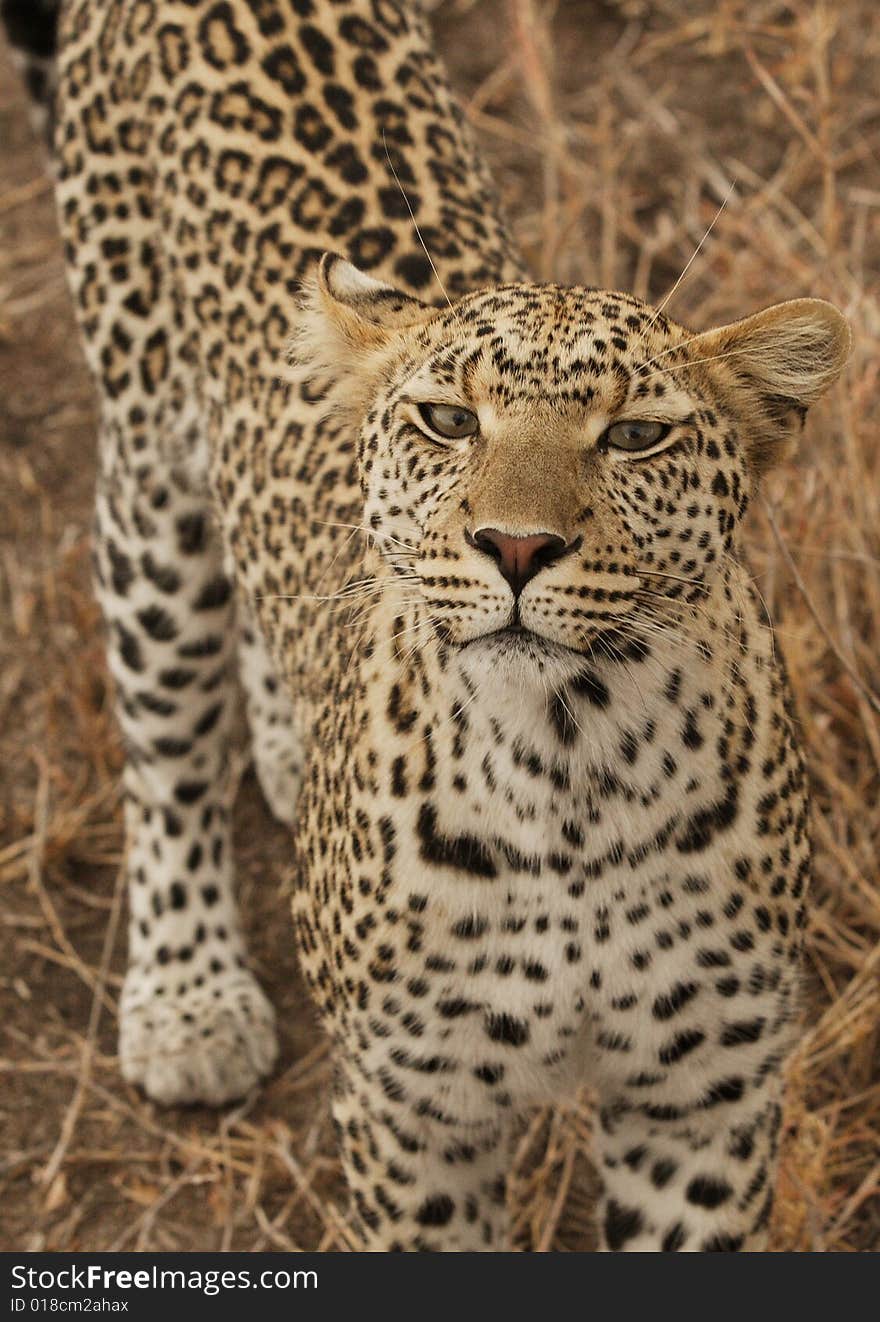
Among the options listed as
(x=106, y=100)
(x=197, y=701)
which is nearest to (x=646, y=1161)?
(x=197, y=701)

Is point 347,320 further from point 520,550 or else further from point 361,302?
point 520,550

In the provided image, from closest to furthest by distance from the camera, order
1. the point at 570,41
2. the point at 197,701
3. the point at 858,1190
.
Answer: the point at 858,1190, the point at 197,701, the point at 570,41

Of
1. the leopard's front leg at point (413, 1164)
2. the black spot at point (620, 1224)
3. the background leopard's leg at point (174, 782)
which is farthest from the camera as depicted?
the background leopard's leg at point (174, 782)

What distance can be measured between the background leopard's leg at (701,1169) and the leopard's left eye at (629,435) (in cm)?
129

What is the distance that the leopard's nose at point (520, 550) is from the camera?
3.05m

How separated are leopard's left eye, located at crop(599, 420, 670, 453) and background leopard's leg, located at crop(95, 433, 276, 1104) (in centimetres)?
228

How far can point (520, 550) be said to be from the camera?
120 inches

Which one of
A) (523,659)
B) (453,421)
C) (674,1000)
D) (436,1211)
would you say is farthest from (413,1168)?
(453,421)

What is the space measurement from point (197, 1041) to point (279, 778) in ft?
3.15

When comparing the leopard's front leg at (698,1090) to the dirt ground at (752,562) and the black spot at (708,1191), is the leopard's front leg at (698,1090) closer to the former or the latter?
the black spot at (708,1191)

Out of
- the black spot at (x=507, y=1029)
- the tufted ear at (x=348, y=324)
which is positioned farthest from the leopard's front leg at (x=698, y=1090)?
the tufted ear at (x=348, y=324)

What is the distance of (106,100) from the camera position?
525 centimetres

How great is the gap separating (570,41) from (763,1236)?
5.83 m

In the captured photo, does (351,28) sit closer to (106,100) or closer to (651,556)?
(106,100)
